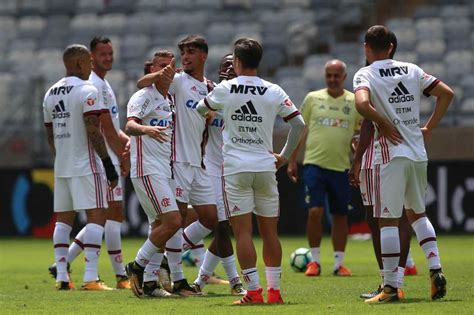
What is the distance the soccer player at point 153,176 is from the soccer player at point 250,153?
2.60 ft

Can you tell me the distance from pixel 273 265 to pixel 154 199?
1.36 metres

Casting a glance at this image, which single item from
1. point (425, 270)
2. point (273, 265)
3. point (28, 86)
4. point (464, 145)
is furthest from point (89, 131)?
point (28, 86)

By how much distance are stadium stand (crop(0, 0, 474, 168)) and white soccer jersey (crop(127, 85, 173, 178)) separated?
12.2 metres

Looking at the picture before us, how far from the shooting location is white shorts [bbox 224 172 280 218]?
9586 mm

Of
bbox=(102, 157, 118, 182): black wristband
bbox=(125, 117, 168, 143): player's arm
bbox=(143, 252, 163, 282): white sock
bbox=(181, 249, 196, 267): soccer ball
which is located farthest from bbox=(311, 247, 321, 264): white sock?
bbox=(125, 117, 168, 143): player's arm

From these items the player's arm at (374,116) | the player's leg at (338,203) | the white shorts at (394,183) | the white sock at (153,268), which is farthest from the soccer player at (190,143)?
the player's leg at (338,203)

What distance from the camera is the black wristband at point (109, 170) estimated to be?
11.4 metres

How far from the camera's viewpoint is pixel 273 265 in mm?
9539

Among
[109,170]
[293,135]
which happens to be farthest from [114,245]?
[293,135]

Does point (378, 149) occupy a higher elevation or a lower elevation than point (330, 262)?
Answer: higher

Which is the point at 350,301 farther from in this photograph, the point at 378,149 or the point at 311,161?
the point at 311,161

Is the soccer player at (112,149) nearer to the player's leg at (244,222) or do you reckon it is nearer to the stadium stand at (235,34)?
the player's leg at (244,222)

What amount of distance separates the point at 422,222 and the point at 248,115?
1.79 m

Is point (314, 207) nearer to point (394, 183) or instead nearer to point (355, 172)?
point (355, 172)
